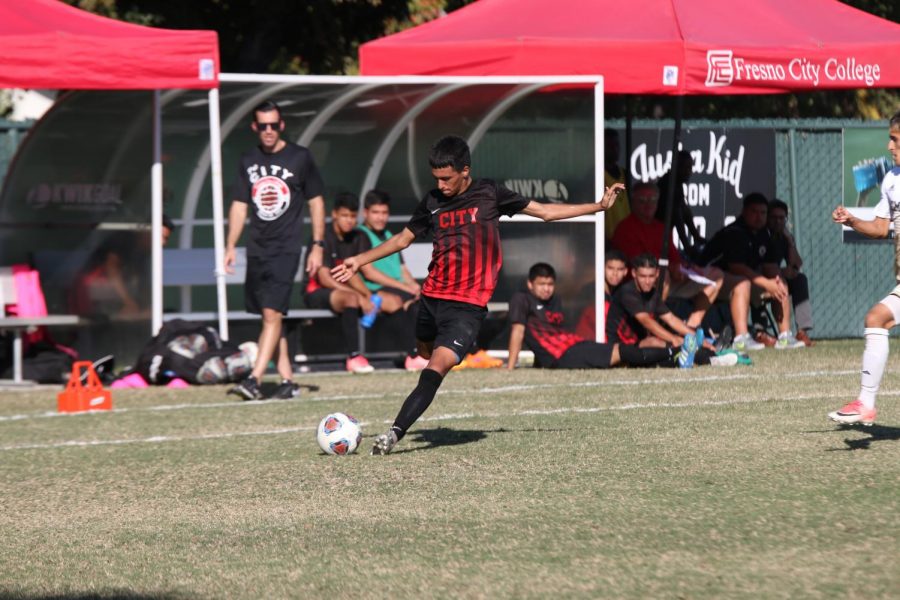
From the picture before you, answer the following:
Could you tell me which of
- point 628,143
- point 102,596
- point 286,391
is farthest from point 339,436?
point 628,143

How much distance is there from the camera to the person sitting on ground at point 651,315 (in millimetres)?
13062

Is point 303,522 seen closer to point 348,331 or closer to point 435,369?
point 435,369

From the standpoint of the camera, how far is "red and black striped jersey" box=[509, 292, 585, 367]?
1316 centimetres

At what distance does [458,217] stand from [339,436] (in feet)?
4.56

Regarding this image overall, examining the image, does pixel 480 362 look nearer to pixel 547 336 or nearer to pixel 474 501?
pixel 547 336

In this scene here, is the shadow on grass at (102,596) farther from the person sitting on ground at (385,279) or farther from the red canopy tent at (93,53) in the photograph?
the person sitting on ground at (385,279)

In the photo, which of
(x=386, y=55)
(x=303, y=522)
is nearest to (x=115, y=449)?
(x=303, y=522)

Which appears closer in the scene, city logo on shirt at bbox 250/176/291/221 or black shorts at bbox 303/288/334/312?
city logo on shirt at bbox 250/176/291/221

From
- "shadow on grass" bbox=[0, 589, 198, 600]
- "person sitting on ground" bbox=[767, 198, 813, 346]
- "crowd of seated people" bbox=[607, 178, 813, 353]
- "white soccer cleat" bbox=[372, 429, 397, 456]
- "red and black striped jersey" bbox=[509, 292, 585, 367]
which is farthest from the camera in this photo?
"person sitting on ground" bbox=[767, 198, 813, 346]

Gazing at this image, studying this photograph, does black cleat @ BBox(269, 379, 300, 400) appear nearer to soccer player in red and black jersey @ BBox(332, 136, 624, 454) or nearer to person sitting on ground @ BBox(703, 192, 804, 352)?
soccer player in red and black jersey @ BBox(332, 136, 624, 454)

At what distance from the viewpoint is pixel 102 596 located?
202 inches

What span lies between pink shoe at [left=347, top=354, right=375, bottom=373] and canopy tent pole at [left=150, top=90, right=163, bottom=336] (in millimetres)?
1734

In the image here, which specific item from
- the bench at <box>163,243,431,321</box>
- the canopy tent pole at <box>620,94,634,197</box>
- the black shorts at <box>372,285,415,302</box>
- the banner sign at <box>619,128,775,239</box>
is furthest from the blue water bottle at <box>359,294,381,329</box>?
the banner sign at <box>619,128,775,239</box>

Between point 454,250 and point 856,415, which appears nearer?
point 856,415
